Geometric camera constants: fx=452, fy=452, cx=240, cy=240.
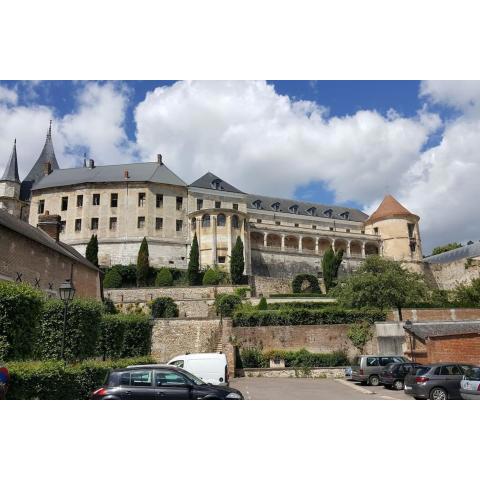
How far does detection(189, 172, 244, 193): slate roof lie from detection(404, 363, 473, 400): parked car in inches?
1833

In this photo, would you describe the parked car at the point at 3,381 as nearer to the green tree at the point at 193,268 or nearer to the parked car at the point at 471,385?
the parked car at the point at 471,385

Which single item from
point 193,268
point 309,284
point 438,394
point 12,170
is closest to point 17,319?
point 438,394

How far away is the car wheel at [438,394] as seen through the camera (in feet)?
45.6

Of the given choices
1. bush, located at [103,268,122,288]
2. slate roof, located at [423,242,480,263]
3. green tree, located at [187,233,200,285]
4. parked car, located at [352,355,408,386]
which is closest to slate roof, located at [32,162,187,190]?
green tree, located at [187,233,200,285]

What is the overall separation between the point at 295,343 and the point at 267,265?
30.8 meters

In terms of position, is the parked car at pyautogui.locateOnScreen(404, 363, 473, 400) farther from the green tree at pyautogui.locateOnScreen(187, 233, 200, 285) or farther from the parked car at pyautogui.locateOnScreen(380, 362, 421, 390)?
the green tree at pyautogui.locateOnScreen(187, 233, 200, 285)

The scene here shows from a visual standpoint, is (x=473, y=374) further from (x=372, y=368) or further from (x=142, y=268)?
(x=142, y=268)

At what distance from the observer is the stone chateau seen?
52406 mm

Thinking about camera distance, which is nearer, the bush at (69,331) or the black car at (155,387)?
the black car at (155,387)

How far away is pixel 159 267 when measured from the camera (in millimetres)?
50469

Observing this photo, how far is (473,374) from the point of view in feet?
40.9

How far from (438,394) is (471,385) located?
1.91 meters

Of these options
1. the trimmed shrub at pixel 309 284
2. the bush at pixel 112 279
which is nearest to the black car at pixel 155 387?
the bush at pixel 112 279

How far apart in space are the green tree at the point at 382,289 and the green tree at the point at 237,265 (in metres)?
15.7
